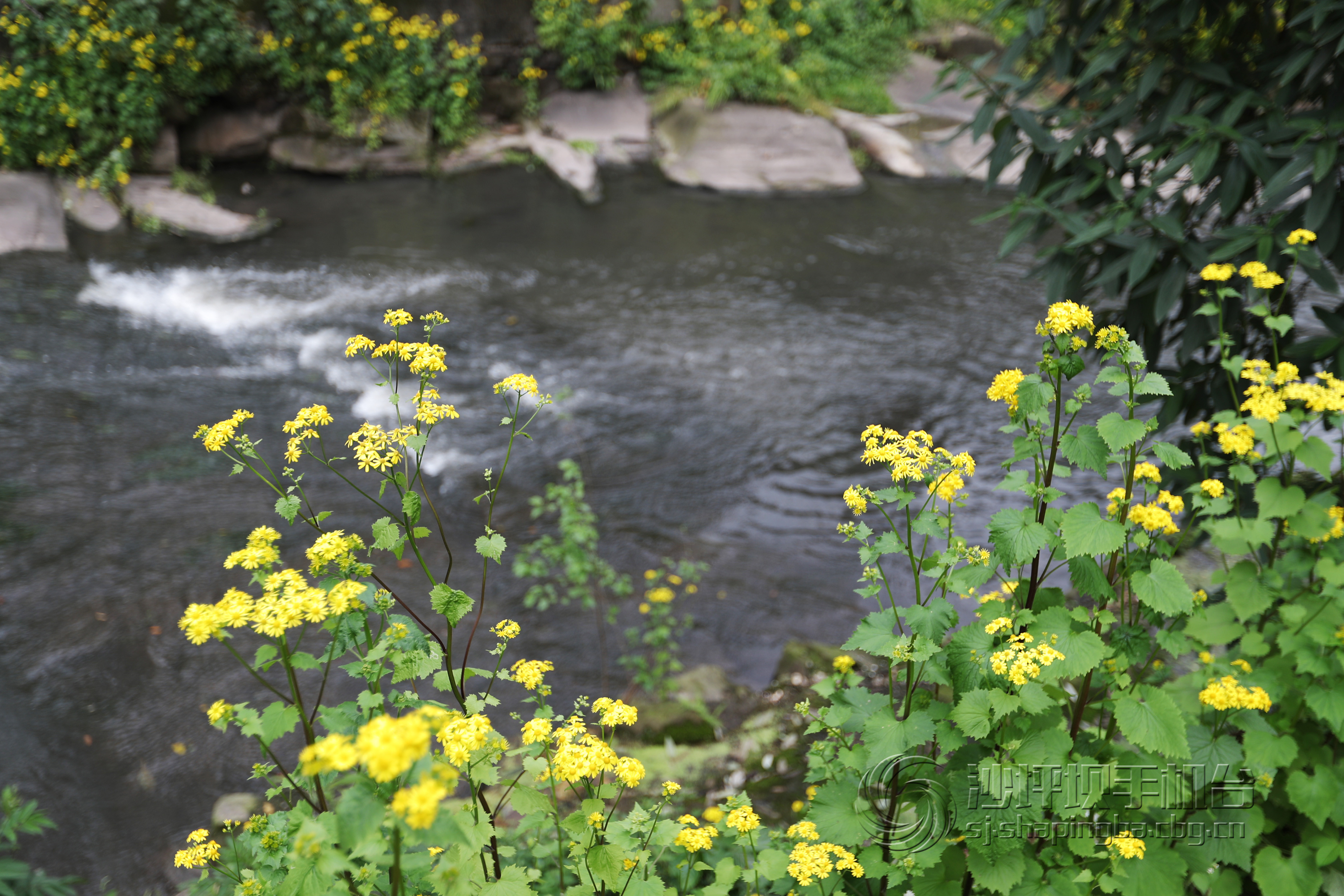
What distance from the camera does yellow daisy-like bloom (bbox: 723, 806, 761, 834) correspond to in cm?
146

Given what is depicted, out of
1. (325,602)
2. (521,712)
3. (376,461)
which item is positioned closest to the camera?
(325,602)

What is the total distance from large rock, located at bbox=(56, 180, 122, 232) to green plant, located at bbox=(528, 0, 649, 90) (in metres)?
5.15

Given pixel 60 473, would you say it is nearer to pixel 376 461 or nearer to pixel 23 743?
pixel 23 743

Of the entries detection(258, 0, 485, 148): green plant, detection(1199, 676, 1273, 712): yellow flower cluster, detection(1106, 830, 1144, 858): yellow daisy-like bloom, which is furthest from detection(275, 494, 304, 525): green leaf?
detection(258, 0, 485, 148): green plant

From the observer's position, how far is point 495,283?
7.14 m

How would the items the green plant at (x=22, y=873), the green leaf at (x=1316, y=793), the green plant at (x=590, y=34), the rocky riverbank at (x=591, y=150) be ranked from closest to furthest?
the green leaf at (x=1316, y=793)
the green plant at (x=22, y=873)
the rocky riverbank at (x=591, y=150)
the green plant at (x=590, y=34)

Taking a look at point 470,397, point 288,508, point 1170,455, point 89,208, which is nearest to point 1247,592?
point 1170,455

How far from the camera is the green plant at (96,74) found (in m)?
7.29

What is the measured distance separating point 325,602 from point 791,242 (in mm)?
7544

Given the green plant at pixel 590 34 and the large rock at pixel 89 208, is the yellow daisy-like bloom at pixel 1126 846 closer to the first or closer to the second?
the large rock at pixel 89 208

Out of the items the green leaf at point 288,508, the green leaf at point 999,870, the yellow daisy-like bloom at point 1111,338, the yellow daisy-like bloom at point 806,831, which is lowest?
the yellow daisy-like bloom at point 806,831

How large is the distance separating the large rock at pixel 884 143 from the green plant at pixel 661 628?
7.45 metres

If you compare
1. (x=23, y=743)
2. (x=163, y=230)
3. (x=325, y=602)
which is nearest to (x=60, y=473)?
(x=23, y=743)

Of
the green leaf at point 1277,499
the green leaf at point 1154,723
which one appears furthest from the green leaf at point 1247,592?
the green leaf at point 1154,723
